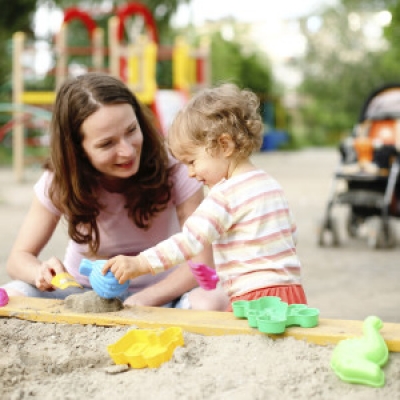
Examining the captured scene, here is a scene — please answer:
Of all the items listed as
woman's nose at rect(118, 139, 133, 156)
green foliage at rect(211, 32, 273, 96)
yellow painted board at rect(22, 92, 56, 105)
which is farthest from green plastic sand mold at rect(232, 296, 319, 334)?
green foliage at rect(211, 32, 273, 96)

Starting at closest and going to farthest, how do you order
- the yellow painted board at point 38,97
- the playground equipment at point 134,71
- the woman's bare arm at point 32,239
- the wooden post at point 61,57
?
the woman's bare arm at point 32,239, the playground equipment at point 134,71, the yellow painted board at point 38,97, the wooden post at point 61,57

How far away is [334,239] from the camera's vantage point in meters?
5.64

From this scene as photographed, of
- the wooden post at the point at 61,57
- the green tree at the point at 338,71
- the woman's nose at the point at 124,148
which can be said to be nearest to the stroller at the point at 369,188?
the woman's nose at the point at 124,148

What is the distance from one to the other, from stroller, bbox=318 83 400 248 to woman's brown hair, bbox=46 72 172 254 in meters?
3.15

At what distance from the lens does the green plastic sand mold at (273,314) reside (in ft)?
6.57

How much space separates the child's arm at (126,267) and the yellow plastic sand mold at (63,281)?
0.24m

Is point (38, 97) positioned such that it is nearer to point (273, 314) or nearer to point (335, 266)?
point (335, 266)

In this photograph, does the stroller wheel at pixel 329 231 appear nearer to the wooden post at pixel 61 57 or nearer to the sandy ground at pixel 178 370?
the sandy ground at pixel 178 370

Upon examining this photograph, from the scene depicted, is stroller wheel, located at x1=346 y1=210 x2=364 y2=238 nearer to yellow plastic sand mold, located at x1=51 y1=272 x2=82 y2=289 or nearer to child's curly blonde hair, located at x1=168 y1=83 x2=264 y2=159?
child's curly blonde hair, located at x1=168 y1=83 x2=264 y2=159

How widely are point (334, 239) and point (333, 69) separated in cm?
2513

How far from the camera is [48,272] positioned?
2.48 metres

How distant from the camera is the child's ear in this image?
2.25 meters

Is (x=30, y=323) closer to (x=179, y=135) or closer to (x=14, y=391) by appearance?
(x=14, y=391)

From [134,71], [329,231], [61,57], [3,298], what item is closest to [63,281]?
[3,298]
